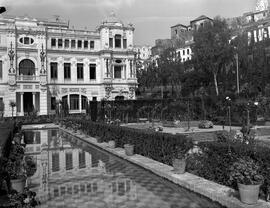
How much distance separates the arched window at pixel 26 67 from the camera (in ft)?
168

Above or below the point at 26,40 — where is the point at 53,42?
above

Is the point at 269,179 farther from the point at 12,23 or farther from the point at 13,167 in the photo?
the point at 12,23

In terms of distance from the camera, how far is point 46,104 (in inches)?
2021

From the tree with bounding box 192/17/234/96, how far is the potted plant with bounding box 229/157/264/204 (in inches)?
1747

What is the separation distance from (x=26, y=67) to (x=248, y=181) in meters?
49.2

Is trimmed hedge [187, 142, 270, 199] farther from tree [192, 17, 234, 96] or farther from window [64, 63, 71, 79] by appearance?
window [64, 63, 71, 79]

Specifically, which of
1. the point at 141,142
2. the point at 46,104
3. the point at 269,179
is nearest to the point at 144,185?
the point at 269,179

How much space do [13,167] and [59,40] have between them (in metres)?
47.8

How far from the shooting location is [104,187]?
9422mm

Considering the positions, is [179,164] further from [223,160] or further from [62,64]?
[62,64]

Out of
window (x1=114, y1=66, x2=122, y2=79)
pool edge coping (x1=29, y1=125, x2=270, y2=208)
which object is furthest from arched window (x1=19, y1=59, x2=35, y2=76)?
pool edge coping (x1=29, y1=125, x2=270, y2=208)

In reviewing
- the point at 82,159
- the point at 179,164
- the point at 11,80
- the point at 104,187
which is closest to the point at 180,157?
the point at 179,164

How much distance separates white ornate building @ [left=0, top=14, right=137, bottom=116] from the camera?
49906mm

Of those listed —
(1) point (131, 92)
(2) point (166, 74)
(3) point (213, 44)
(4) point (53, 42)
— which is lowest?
(1) point (131, 92)
